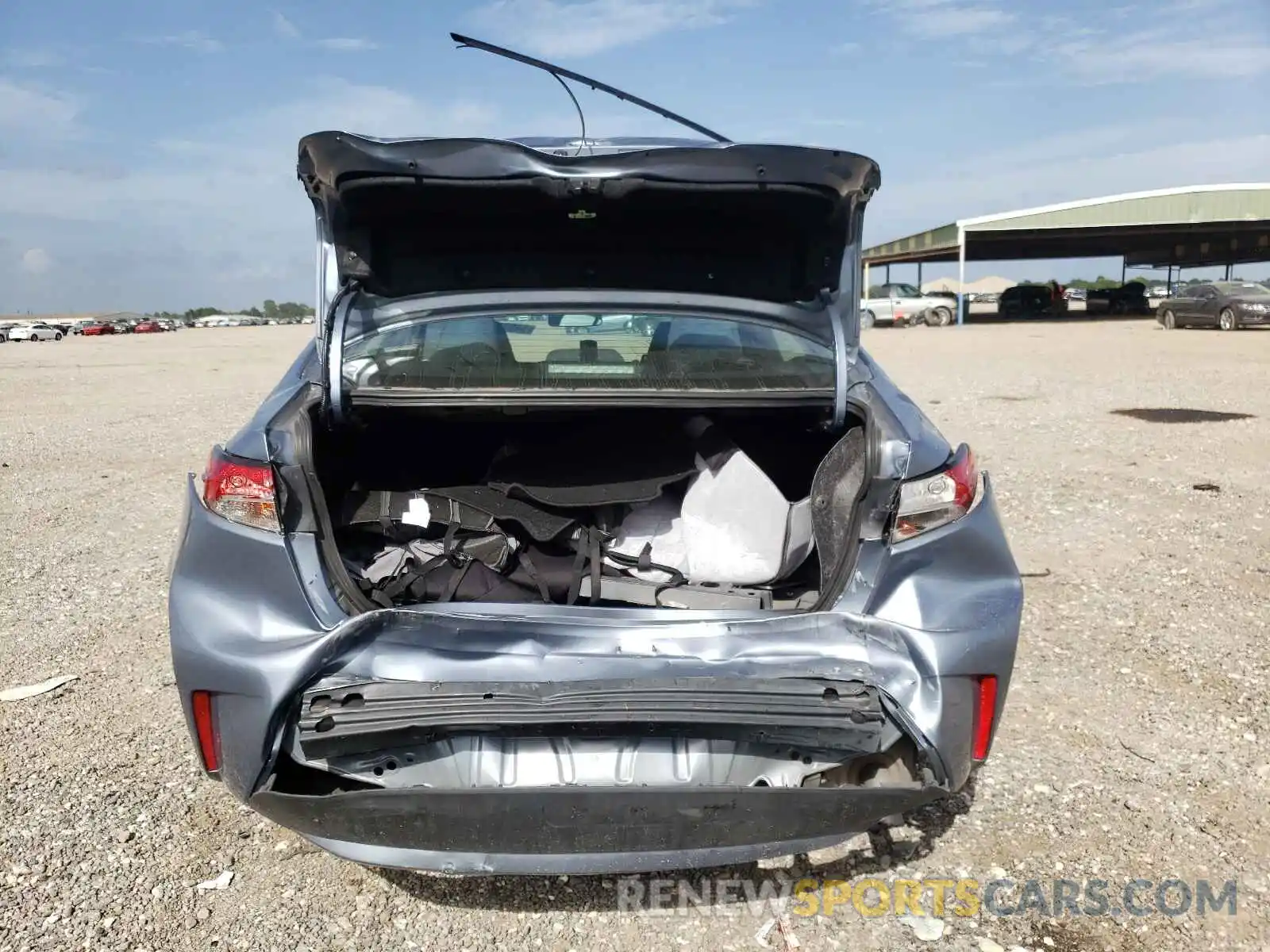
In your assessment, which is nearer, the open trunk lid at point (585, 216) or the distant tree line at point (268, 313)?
the open trunk lid at point (585, 216)

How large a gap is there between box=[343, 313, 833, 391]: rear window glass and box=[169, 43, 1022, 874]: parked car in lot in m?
0.01

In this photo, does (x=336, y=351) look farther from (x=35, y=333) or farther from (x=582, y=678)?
(x=35, y=333)

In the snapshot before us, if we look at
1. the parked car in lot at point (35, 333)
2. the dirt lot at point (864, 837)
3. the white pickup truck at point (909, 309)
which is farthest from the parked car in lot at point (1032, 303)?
the parked car in lot at point (35, 333)

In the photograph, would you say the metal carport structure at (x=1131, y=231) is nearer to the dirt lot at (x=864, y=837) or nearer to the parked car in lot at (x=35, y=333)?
the dirt lot at (x=864, y=837)

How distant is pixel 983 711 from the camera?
2.03 meters

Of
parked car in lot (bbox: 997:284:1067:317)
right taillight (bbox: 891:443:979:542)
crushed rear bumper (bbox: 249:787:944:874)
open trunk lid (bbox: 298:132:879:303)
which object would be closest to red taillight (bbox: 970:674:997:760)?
crushed rear bumper (bbox: 249:787:944:874)

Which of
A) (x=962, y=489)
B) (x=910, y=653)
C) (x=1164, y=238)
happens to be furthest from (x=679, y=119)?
(x=1164, y=238)

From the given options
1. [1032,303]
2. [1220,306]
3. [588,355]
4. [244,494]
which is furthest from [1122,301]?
[244,494]

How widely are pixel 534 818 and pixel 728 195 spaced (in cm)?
164

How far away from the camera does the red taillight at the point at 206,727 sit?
200 cm

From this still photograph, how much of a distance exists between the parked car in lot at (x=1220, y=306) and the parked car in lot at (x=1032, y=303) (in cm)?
1099

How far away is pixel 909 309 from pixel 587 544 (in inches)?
1295

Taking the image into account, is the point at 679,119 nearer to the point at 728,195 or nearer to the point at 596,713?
the point at 728,195

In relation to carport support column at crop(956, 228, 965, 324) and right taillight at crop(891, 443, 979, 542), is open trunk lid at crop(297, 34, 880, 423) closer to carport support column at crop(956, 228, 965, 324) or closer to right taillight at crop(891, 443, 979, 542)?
right taillight at crop(891, 443, 979, 542)
